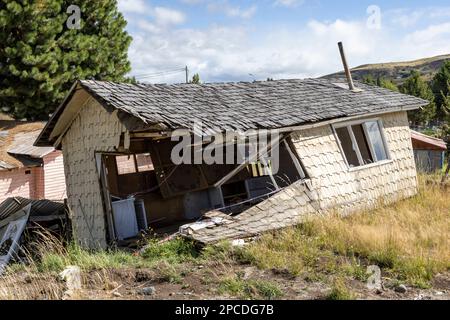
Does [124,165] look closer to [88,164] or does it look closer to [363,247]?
[88,164]

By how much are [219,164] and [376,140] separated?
4.80m

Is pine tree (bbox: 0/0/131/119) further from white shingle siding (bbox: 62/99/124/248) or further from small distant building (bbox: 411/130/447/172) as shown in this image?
small distant building (bbox: 411/130/447/172)

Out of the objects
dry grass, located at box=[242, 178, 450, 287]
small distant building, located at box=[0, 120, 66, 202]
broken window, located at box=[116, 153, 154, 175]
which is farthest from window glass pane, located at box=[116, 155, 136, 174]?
dry grass, located at box=[242, 178, 450, 287]

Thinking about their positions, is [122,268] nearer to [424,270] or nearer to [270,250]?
[270,250]

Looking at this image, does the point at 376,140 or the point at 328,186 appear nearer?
the point at 328,186

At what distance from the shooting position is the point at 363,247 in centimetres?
834

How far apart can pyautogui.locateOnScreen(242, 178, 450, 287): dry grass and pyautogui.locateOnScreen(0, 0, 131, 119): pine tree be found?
60.2ft

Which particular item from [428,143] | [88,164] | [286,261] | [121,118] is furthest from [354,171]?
[428,143]

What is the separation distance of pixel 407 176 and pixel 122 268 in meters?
10.1

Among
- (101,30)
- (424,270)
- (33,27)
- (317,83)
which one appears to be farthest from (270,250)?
(101,30)

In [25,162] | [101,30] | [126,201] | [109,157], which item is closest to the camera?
[126,201]

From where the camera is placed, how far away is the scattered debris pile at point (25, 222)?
43.3 ft

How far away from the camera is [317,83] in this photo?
16.2 meters

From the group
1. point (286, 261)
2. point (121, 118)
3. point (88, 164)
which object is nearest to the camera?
point (286, 261)
